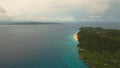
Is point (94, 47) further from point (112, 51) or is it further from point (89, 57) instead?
Answer: point (89, 57)

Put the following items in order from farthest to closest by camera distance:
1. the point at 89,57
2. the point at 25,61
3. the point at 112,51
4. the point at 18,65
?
the point at 112,51 < the point at 89,57 < the point at 25,61 < the point at 18,65

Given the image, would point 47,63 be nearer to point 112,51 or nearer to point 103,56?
point 103,56

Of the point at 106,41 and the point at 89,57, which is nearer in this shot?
the point at 89,57

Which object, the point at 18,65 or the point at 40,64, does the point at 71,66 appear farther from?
the point at 18,65

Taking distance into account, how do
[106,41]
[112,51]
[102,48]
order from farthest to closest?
[106,41]
[102,48]
[112,51]

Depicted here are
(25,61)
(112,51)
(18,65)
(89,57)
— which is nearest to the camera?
(18,65)

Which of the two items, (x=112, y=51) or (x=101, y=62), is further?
(x=112, y=51)

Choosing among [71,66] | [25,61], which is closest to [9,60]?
[25,61]

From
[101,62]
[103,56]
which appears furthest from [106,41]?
[101,62]

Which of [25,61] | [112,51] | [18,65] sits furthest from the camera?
[112,51]
